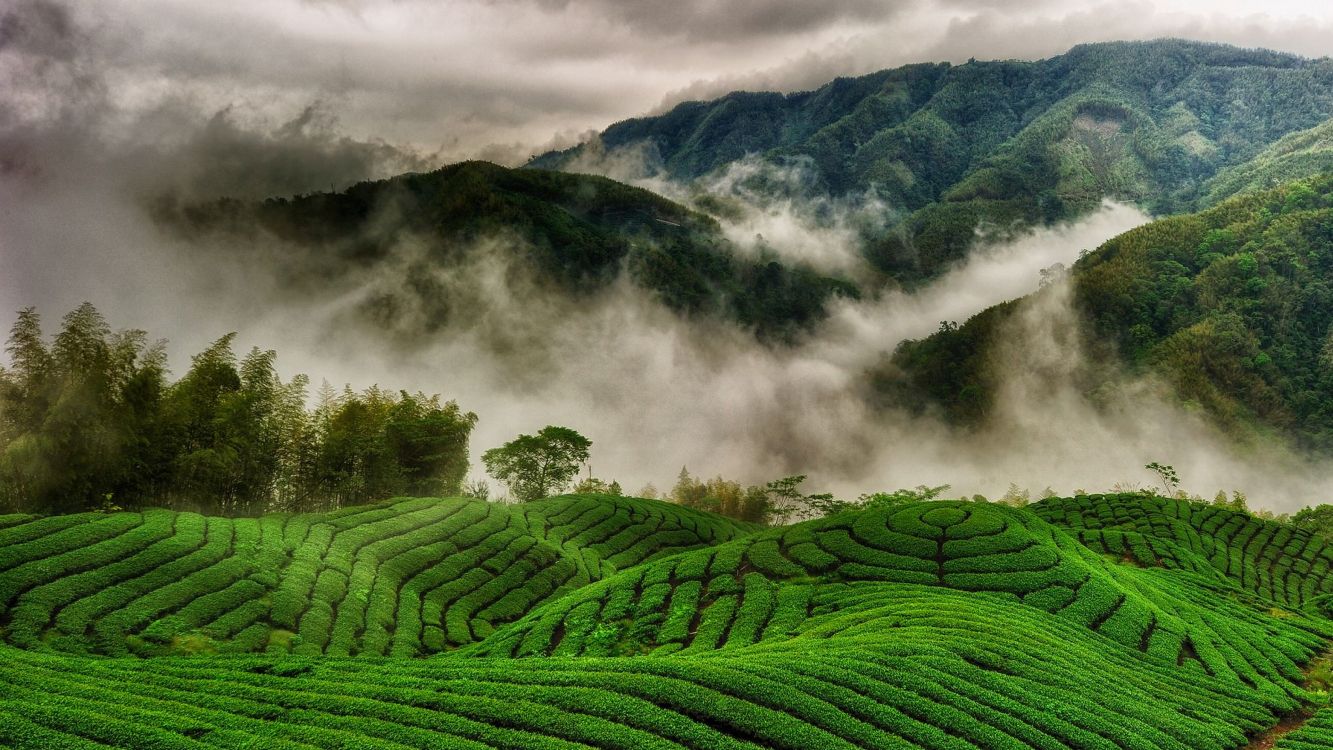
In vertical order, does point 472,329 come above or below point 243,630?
above

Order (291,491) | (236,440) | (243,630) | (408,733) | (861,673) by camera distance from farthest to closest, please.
→ (291,491), (236,440), (243,630), (861,673), (408,733)

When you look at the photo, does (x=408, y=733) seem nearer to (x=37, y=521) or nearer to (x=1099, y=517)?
(x=37, y=521)

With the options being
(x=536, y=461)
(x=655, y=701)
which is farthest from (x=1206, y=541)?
(x=536, y=461)

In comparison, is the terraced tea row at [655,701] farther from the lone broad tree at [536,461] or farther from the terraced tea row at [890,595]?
the lone broad tree at [536,461]

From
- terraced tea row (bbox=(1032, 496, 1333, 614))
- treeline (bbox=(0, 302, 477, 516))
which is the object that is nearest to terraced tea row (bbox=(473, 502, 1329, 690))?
terraced tea row (bbox=(1032, 496, 1333, 614))

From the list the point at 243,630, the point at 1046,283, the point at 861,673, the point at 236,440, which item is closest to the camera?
the point at 861,673

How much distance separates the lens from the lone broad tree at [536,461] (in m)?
82.2

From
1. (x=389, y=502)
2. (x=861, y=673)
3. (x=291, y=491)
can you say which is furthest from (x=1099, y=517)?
(x=291, y=491)

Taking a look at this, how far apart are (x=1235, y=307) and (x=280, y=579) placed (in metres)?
197

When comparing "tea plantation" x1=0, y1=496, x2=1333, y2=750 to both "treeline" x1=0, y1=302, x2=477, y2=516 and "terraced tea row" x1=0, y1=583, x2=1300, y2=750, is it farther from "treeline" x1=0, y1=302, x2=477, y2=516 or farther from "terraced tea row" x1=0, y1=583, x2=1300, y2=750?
"treeline" x1=0, y1=302, x2=477, y2=516

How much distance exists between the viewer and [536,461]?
82750 mm

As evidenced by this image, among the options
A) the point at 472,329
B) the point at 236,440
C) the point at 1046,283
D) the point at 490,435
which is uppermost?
the point at 1046,283

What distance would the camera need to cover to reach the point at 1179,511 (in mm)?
69812

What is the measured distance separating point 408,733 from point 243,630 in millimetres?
17257
